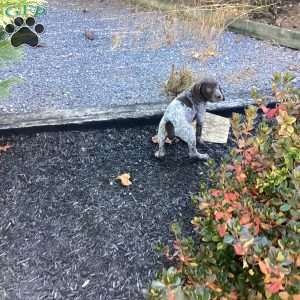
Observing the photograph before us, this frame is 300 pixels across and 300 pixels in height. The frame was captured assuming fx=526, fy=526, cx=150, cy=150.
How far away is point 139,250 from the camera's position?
233 cm

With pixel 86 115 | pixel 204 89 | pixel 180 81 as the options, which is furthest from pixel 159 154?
pixel 180 81

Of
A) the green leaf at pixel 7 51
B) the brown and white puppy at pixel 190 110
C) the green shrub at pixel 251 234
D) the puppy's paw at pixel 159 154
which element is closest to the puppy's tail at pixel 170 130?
the brown and white puppy at pixel 190 110

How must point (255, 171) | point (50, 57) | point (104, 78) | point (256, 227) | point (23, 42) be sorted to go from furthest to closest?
point (50, 57), point (104, 78), point (23, 42), point (255, 171), point (256, 227)

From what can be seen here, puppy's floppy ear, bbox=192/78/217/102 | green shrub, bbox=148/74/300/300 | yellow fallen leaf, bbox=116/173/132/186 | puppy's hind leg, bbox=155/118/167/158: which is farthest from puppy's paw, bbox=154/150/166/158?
green shrub, bbox=148/74/300/300

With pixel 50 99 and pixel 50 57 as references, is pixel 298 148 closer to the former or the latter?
pixel 50 99

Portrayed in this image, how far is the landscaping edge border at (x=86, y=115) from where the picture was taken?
3230 millimetres

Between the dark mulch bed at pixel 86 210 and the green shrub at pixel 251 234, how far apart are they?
19.4 inches

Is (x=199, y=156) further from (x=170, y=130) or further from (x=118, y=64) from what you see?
(x=118, y=64)

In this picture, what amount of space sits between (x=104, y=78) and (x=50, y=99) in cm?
60

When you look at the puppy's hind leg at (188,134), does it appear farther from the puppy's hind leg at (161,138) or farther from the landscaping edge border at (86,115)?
the landscaping edge border at (86,115)

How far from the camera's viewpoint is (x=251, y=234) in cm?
152

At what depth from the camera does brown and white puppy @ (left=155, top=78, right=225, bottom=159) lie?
8.89ft

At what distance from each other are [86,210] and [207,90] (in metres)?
0.86

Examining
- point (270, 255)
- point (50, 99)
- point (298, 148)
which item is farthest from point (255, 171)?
point (50, 99)
